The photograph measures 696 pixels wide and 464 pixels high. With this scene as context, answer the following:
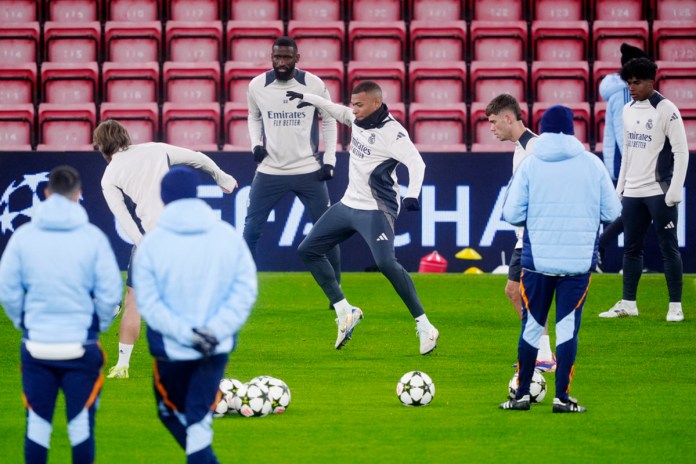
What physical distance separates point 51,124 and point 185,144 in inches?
69.7

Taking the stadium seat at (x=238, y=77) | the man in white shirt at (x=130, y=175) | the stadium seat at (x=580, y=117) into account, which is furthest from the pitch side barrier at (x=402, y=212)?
the man in white shirt at (x=130, y=175)

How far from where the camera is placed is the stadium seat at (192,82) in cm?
1731

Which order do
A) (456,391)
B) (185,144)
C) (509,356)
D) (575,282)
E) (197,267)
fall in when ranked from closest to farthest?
(197,267) < (575,282) < (456,391) < (509,356) < (185,144)

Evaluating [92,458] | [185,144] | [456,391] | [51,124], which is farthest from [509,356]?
[51,124]

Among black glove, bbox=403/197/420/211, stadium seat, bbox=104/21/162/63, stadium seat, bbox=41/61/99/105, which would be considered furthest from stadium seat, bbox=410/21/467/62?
black glove, bbox=403/197/420/211

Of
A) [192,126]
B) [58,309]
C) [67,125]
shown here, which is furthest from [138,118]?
[58,309]

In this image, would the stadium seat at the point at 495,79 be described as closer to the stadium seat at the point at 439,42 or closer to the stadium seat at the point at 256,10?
the stadium seat at the point at 439,42

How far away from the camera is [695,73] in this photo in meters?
17.4

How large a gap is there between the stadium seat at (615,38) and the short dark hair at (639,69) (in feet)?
21.6

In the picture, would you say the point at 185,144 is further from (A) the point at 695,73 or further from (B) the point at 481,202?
(A) the point at 695,73

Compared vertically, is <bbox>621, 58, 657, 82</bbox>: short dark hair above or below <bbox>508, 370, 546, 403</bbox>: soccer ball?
above

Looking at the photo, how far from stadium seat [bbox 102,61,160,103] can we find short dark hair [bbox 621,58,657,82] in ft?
25.4

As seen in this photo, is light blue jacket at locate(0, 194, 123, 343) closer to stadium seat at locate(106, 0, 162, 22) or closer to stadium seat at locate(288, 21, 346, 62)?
stadium seat at locate(288, 21, 346, 62)

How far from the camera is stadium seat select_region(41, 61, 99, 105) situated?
1738cm
